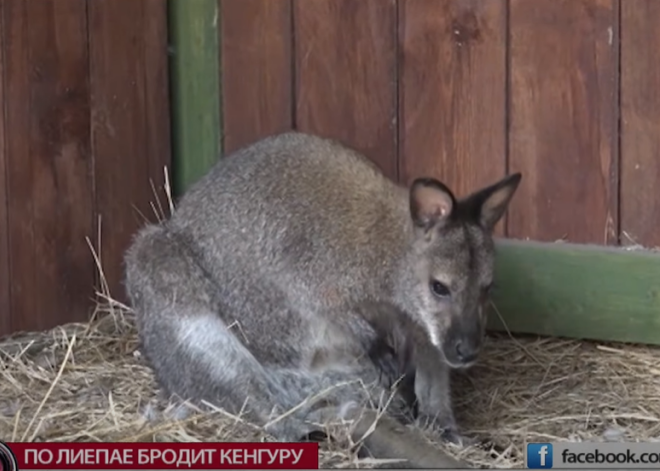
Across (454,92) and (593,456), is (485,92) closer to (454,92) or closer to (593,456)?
(454,92)

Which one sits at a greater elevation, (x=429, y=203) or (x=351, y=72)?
(x=351, y=72)

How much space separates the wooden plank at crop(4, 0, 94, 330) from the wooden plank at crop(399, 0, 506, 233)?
4.20 feet

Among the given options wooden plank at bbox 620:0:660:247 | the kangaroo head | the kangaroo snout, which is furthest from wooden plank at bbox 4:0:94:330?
wooden plank at bbox 620:0:660:247

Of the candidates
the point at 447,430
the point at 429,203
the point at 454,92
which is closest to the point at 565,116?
the point at 454,92

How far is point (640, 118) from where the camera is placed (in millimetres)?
5824

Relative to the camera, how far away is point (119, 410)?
5590 millimetres

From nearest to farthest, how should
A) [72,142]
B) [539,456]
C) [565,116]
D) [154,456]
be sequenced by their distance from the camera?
[154,456]
[539,456]
[565,116]
[72,142]

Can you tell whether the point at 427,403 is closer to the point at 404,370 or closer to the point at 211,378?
the point at 404,370

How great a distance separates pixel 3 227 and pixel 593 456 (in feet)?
7.95

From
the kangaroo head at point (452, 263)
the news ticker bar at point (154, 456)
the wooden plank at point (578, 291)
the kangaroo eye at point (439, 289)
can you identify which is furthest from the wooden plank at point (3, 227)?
the wooden plank at point (578, 291)

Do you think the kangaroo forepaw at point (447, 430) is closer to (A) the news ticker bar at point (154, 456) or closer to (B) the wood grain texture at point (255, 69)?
(A) the news ticker bar at point (154, 456)

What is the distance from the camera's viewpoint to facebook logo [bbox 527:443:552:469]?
5.00 metres

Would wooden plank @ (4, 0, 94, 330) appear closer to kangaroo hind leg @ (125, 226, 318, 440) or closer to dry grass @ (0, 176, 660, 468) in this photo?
dry grass @ (0, 176, 660, 468)

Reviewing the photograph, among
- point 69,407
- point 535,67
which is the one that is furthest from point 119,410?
point 535,67
